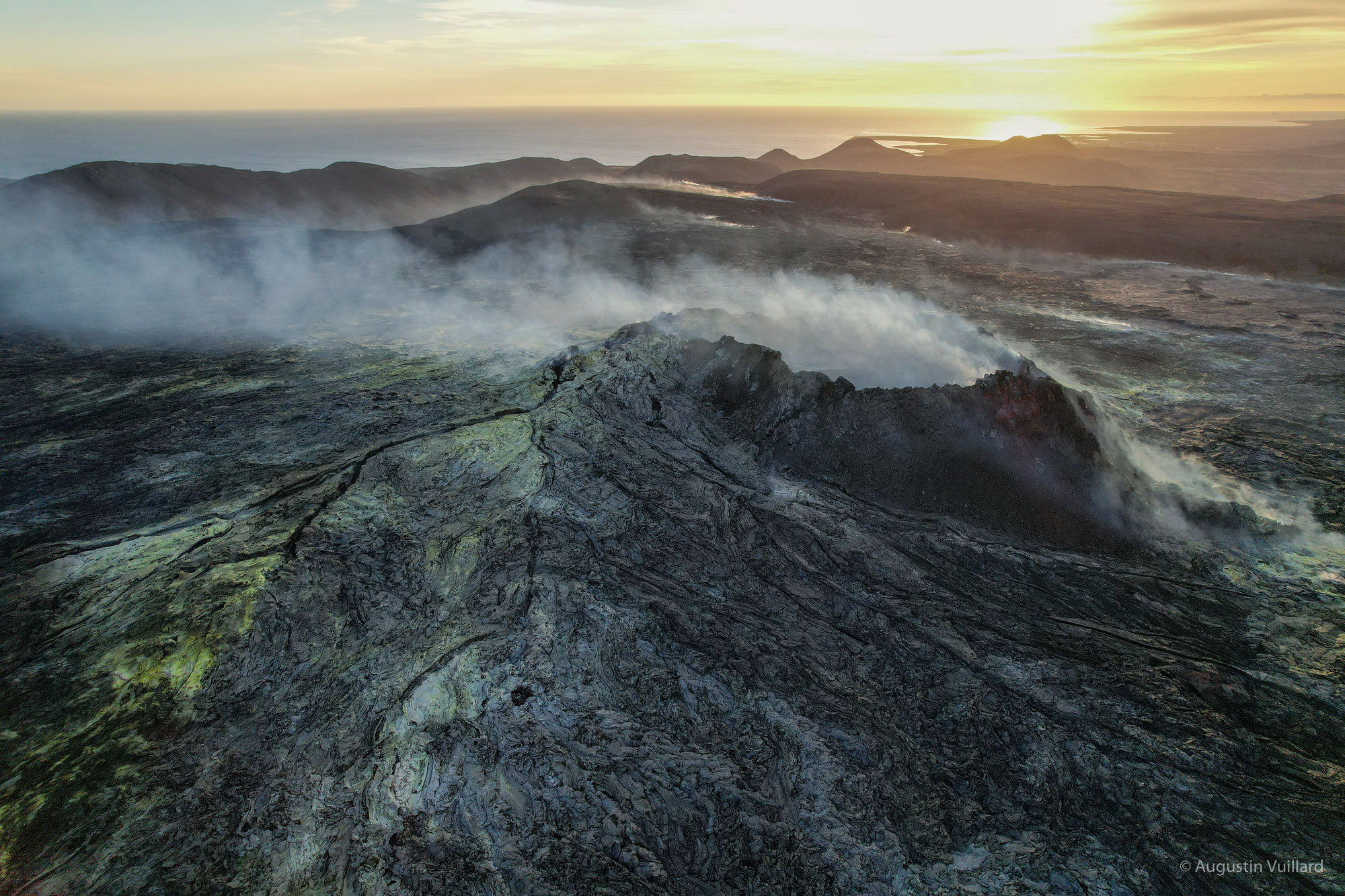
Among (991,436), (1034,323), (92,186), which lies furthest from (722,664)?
(92,186)

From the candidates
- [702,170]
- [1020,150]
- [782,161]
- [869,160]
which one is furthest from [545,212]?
[1020,150]

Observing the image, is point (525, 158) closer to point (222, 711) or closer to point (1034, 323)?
point (1034, 323)

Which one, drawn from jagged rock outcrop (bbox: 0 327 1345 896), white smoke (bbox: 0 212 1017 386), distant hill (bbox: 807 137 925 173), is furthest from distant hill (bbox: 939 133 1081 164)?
jagged rock outcrop (bbox: 0 327 1345 896)

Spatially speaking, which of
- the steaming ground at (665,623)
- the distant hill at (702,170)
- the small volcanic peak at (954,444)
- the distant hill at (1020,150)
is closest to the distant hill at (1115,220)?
the distant hill at (702,170)

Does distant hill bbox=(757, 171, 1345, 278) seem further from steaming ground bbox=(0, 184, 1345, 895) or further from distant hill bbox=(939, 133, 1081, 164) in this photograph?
distant hill bbox=(939, 133, 1081, 164)

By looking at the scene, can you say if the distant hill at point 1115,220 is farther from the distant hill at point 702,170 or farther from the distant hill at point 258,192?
the distant hill at point 258,192

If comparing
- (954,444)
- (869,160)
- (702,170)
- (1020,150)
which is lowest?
(954,444)

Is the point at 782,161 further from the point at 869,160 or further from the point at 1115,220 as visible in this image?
the point at 1115,220
